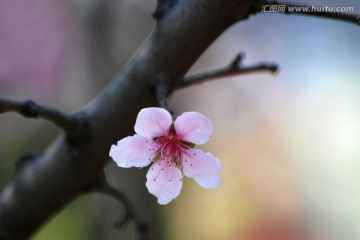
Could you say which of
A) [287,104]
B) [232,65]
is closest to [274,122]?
[287,104]

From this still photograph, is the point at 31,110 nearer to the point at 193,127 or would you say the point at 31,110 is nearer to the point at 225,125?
the point at 193,127

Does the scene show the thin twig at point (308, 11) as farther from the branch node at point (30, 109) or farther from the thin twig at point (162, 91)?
the branch node at point (30, 109)

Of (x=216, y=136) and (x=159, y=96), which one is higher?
(x=216, y=136)

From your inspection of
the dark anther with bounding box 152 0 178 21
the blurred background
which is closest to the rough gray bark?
the dark anther with bounding box 152 0 178 21

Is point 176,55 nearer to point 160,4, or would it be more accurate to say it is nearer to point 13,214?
point 160,4

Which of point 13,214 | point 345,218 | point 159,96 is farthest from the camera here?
point 345,218

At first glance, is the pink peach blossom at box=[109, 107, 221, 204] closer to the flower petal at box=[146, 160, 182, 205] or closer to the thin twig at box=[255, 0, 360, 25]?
the flower petal at box=[146, 160, 182, 205]

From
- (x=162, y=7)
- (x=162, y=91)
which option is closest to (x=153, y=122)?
(x=162, y=91)
